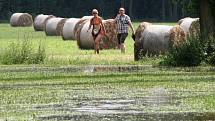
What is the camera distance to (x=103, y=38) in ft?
125

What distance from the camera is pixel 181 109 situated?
1398 cm

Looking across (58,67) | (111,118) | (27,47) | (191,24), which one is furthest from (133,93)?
(191,24)

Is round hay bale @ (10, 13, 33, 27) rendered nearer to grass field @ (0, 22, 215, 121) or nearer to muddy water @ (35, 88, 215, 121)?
grass field @ (0, 22, 215, 121)

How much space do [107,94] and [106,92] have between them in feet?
1.34

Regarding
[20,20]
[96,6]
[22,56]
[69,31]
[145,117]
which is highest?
[96,6]

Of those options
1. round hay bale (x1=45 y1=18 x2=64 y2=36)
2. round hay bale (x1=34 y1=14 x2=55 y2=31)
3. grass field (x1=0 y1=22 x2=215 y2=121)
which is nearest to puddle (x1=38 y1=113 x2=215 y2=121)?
grass field (x1=0 y1=22 x2=215 y2=121)

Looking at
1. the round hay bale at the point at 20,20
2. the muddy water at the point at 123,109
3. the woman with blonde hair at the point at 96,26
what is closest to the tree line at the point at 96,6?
the round hay bale at the point at 20,20

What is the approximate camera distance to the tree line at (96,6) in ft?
298

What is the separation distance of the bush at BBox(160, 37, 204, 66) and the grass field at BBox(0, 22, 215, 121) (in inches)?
21.8

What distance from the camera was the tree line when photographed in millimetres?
90938

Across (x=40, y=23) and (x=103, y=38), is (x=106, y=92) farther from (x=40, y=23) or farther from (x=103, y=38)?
(x=40, y=23)

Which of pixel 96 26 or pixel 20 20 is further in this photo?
pixel 20 20

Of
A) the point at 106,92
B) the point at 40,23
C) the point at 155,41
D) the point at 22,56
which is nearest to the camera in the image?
the point at 106,92

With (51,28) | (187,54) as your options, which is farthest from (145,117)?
(51,28)
